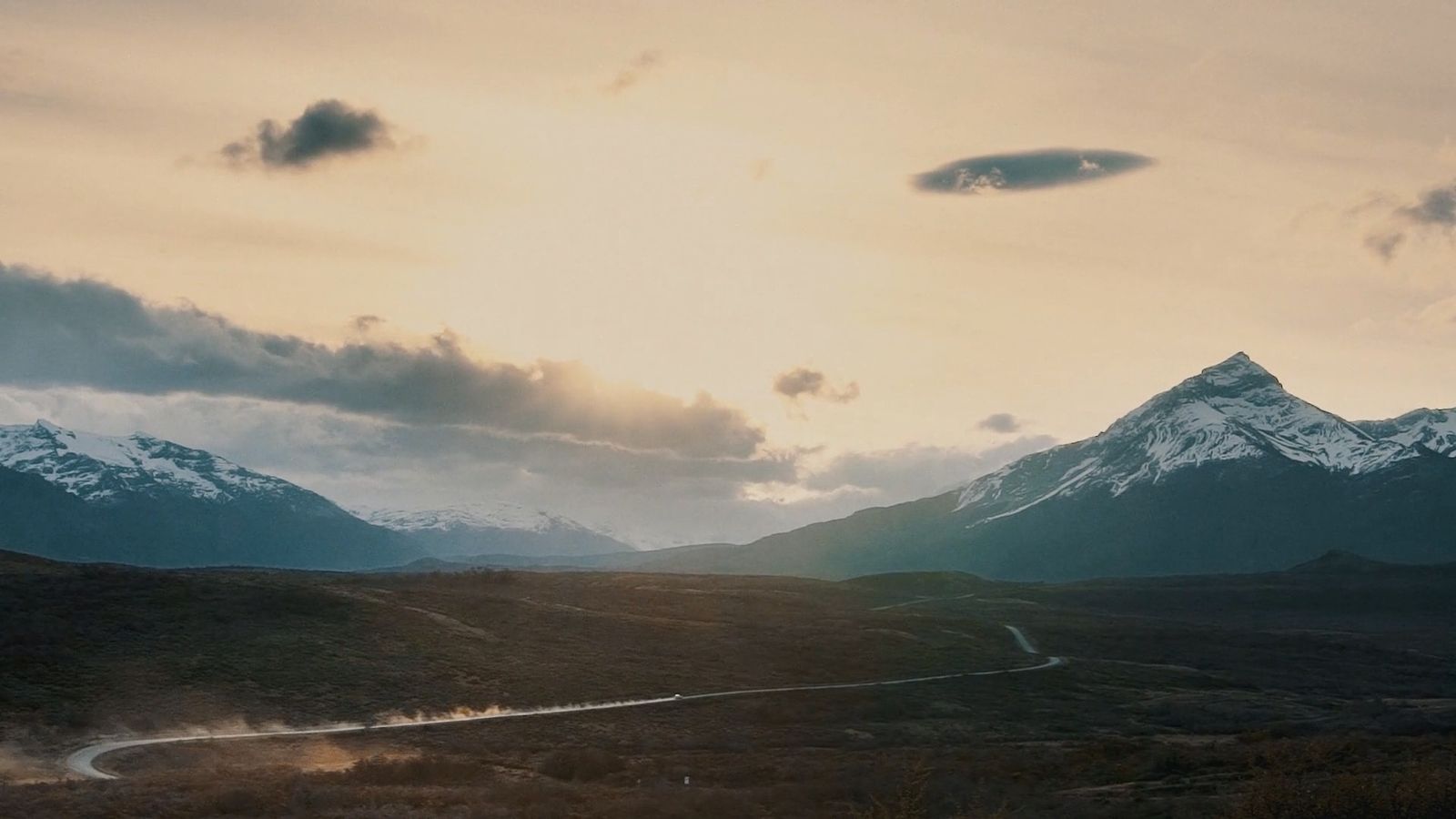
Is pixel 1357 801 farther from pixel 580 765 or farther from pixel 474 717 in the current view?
pixel 474 717

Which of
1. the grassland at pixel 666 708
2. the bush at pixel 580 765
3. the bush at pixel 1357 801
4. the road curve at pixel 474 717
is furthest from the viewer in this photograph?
the road curve at pixel 474 717

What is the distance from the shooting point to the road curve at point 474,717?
187 ft

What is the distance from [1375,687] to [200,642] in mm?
101241

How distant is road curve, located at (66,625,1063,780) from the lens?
5688 cm

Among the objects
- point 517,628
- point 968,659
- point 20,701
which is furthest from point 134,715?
point 968,659

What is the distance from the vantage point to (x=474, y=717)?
7844 centimetres

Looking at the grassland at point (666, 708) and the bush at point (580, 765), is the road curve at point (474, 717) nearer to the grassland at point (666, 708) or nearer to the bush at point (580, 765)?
the grassland at point (666, 708)

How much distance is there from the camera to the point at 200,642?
87500mm

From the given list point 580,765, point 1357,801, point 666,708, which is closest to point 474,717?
point 666,708

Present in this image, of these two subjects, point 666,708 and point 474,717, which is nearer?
point 474,717

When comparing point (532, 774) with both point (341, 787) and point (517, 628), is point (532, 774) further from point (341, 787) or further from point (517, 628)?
point (517, 628)

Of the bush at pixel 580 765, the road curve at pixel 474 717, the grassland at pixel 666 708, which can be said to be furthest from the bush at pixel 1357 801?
the road curve at pixel 474 717

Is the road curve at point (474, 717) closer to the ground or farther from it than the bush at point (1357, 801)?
closer to the ground

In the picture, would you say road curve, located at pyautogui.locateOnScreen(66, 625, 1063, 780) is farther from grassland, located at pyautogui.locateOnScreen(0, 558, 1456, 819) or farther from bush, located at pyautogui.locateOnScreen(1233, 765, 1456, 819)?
bush, located at pyautogui.locateOnScreen(1233, 765, 1456, 819)
